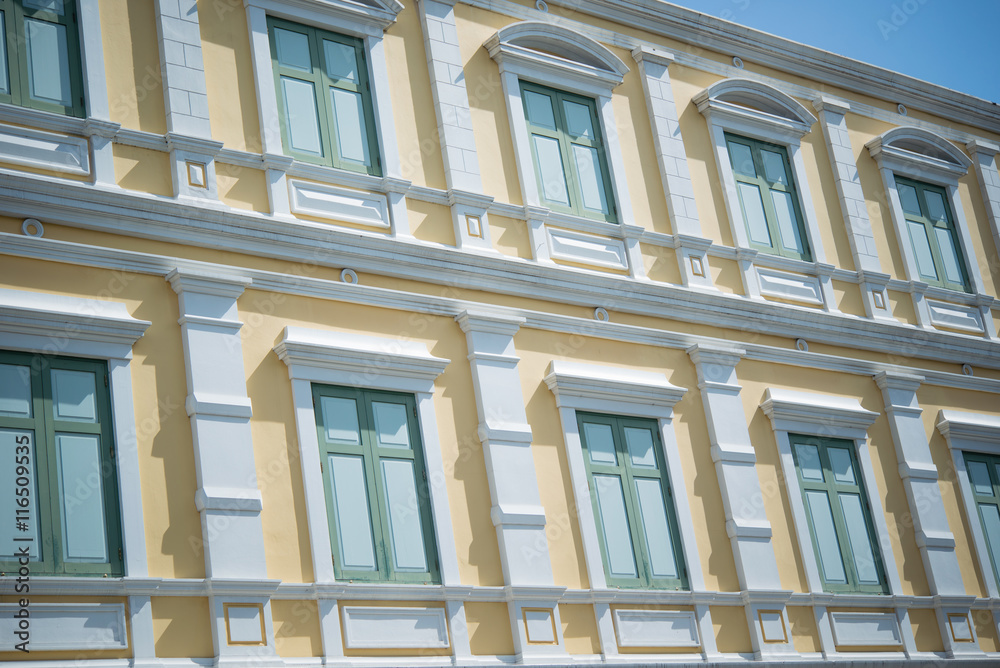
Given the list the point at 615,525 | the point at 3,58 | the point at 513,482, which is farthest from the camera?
the point at 615,525

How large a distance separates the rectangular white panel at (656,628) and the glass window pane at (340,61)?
6.34 metres

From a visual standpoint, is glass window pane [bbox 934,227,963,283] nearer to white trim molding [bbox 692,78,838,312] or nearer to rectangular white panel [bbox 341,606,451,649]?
white trim molding [bbox 692,78,838,312]

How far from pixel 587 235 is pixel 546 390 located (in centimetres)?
216

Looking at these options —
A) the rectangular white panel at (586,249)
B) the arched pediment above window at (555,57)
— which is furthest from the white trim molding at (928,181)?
the rectangular white panel at (586,249)

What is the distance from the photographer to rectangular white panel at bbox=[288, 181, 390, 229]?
11.9 m

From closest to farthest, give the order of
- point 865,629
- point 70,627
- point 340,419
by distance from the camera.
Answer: point 70,627 < point 340,419 < point 865,629

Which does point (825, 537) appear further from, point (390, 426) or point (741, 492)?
point (390, 426)

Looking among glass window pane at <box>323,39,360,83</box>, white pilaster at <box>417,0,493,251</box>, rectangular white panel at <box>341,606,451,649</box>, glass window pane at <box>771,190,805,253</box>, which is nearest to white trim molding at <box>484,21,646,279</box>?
white pilaster at <box>417,0,493,251</box>

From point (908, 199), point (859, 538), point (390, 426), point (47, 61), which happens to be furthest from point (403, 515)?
point (908, 199)

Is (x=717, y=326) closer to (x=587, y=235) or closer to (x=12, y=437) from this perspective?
(x=587, y=235)

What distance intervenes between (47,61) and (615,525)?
23.5ft

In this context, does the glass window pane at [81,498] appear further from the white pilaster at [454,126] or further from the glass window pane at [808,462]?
the glass window pane at [808,462]

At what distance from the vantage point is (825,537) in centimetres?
1380

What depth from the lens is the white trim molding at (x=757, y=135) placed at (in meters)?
15.0
